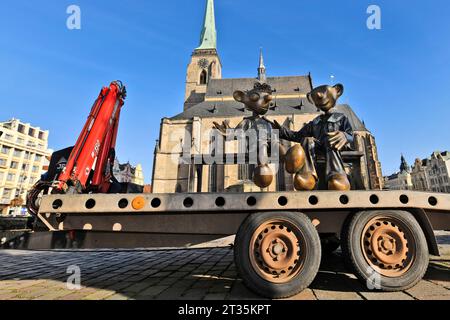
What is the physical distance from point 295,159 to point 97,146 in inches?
210

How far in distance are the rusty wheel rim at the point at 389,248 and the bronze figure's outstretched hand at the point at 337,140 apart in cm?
110

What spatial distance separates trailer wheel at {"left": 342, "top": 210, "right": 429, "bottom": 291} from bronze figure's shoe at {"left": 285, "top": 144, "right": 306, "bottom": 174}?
35.9 inches

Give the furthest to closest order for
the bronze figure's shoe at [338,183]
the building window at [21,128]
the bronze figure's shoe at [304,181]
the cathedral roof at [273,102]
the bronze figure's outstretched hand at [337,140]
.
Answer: the building window at [21,128], the cathedral roof at [273,102], the bronze figure's outstretched hand at [337,140], the bronze figure's shoe at [304,181], the bronze figure's shoe at [338,183]

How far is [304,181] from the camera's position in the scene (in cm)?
294

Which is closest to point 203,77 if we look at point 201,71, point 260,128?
point 201,71

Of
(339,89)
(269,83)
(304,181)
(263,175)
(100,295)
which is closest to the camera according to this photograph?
(100,295)

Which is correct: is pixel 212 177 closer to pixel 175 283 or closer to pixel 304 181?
pixel 175 283

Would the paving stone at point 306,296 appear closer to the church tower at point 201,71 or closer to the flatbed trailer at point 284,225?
the flatbed trailer at point 284,225

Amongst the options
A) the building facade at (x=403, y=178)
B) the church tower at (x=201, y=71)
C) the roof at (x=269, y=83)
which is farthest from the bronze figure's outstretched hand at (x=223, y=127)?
the building facade at (x=403, y=178)

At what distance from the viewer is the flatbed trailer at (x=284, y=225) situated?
2219 mm

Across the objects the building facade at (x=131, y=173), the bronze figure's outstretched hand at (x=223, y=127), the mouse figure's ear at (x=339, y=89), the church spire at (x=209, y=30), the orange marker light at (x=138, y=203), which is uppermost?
the church spire at (x=209, y=30)

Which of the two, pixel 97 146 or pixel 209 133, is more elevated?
pixel 209 133
